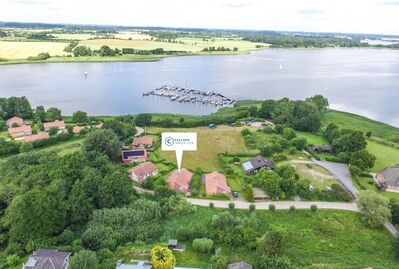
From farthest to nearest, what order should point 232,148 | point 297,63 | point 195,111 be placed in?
point 297,63, point 195,111, point 232,148

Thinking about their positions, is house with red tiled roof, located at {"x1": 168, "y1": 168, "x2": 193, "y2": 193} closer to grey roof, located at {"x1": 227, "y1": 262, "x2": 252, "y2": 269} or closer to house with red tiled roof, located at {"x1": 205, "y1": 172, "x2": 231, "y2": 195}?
house with red tiled roof, located at {"x1": 205, "y1": 172, "x2": 231, "y2": 195}

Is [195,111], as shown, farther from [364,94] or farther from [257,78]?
[364,94]

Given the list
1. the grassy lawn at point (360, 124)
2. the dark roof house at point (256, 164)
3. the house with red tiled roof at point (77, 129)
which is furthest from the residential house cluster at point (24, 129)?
the grassy lawn at point (360, 124)

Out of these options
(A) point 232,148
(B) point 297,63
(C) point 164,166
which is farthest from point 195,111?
(B) point 297,63

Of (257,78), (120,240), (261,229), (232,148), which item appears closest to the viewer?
(120,240)

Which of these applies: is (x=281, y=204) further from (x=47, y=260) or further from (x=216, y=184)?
(x=47, y=260)

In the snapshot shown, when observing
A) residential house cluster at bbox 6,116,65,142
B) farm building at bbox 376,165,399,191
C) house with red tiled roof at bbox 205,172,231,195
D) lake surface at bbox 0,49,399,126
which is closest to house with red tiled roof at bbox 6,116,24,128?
residential house cluster at bbox 6,116,65,142
